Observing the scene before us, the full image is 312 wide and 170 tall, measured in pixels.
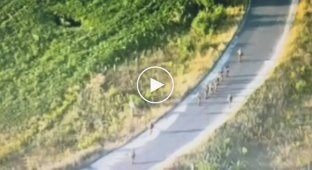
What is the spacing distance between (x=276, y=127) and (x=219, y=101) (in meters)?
0.18

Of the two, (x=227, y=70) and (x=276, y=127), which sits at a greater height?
(x=227, y=70)

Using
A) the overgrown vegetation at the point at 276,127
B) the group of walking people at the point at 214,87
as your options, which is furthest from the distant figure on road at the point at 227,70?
the overgrown vegetation at the point at 276,127

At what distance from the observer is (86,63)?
2.51 metres

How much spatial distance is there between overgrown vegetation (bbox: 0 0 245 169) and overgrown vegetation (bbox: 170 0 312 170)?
0.18 m

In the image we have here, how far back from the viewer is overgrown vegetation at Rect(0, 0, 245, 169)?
2459 millimetres

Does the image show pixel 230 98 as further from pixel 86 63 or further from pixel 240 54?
pixel 86 63

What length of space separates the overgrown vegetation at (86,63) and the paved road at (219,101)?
0.12 ft

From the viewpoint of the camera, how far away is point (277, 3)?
103 inches

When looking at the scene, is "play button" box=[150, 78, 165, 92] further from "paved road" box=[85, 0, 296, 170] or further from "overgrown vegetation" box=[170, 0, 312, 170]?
"overgrown vegetation" box=[170, 0, 312, 170]

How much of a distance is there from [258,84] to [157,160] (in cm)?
38

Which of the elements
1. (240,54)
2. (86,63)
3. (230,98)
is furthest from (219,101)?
(86,63)

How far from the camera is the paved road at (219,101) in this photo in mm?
2471

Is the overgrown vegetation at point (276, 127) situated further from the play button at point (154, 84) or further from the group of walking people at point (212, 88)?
the play button at point (154, 84)

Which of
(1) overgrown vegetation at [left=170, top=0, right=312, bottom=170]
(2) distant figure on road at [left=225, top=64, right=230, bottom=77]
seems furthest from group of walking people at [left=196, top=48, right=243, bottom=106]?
(1) overgrown vegetation at [left=170, top=0, right=312, bottom=170]
